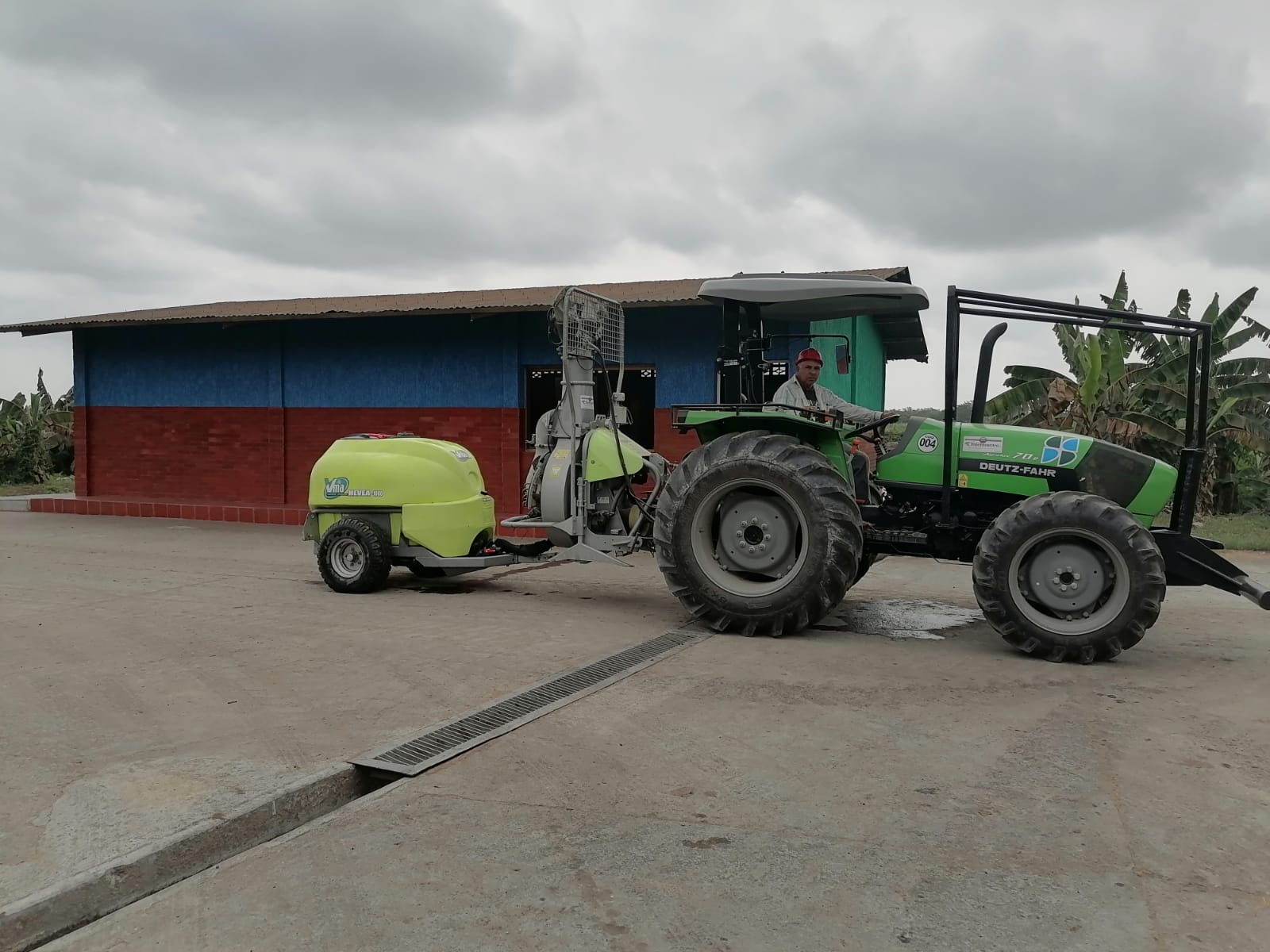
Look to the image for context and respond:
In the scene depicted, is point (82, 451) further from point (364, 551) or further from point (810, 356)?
point (810, 356)

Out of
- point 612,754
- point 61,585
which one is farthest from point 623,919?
point 61,585

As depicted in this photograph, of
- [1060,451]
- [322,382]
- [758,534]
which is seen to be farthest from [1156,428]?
[322,382]

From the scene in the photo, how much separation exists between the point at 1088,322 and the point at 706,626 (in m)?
3.15

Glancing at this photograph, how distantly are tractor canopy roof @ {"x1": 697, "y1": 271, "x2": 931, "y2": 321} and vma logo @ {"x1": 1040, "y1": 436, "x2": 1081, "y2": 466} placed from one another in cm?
129

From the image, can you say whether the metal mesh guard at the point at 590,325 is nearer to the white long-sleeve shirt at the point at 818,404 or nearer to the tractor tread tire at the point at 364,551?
the white long-sleeve shirt at the point at 818,404

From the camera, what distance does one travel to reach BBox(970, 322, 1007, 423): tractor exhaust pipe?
21.5 feet

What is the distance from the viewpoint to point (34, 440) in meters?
23.0

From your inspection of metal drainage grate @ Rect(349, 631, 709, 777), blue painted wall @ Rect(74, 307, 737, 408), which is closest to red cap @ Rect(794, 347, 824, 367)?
metal drainage grate @ Rect(349, 631, 709, 777)

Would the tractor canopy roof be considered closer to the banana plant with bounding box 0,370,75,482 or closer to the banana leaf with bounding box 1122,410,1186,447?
the banana leaf with bounding box 1122,410,1186,447

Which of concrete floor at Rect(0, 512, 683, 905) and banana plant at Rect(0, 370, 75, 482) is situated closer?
concrete floor at Rect(0, 512, 683, 905)

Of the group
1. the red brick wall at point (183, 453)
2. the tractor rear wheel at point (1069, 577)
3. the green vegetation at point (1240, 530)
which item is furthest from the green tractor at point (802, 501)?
the red brick wall at point (183, 453)

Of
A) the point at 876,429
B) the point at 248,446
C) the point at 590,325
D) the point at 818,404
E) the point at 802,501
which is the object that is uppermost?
the point at 590,325

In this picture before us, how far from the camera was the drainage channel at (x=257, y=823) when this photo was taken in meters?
2.90

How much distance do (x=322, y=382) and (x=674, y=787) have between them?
40.8 ft
